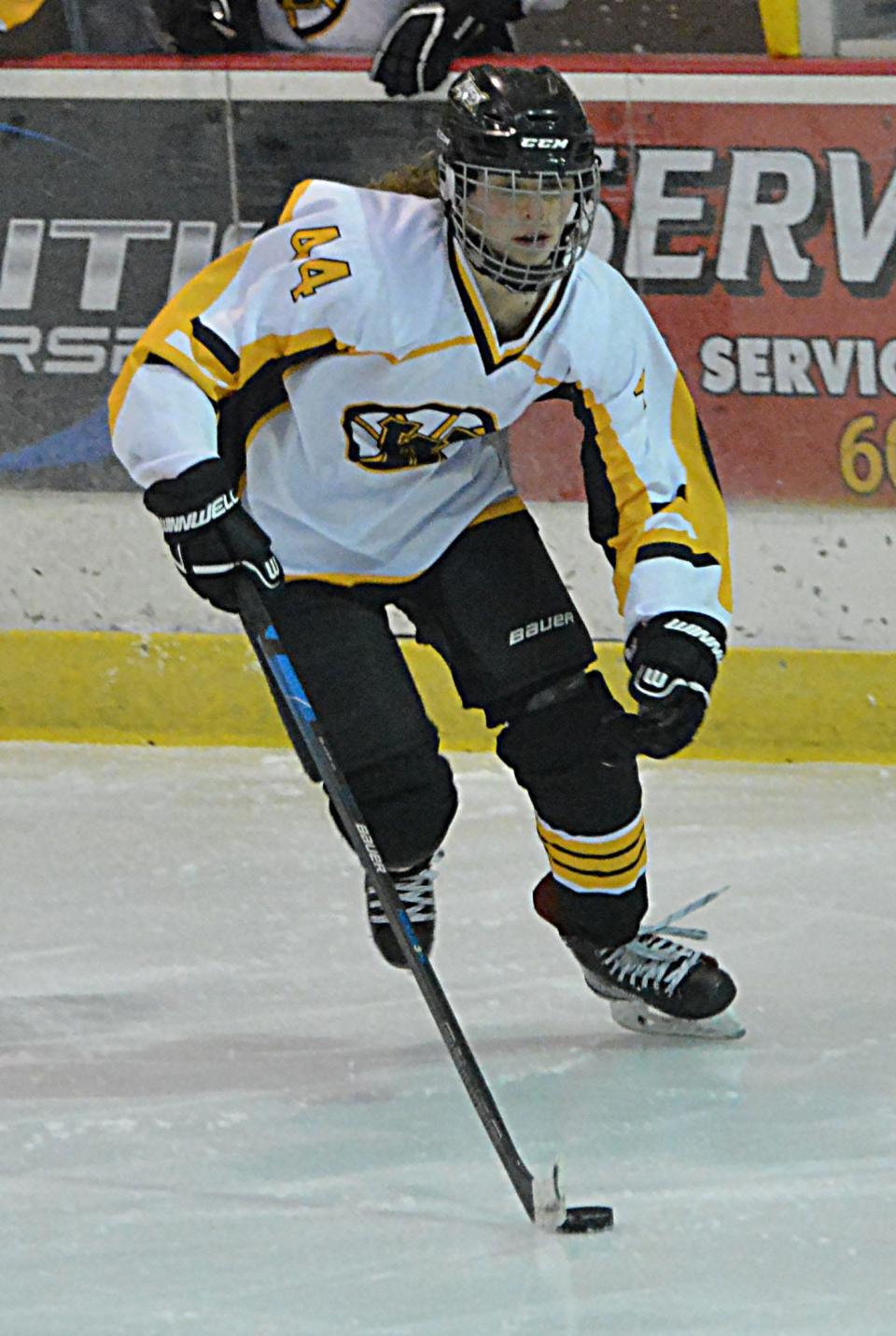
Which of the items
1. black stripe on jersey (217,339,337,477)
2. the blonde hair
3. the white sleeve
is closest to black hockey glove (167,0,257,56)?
the blonde hair

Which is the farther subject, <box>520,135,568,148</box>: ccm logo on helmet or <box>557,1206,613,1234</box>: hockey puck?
<box>520,135,568,148</box>: ccm logo on helmet

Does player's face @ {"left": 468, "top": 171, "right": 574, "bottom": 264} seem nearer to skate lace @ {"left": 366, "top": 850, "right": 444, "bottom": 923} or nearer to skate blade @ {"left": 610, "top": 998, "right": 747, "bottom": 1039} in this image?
skate lace @ {"left": 366, "top": 850, "right": 444, "bottom": 923}

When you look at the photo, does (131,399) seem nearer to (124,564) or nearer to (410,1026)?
(410,1026)

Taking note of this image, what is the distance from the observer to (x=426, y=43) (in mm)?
3404

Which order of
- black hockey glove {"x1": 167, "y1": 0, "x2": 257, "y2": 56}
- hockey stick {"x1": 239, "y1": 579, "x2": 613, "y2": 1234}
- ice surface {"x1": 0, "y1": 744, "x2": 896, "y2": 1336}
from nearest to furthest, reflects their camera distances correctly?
1. ice surface {"x1": 0, "y1": 744, "x2": 896, "y2": 1336}
2. hockey stick {"x1": 239, "y1": 579, "x2": 613, "y2": 1234}
3. black hockey glove {"x1": 167, "y1": 0, "x2": 257, "y2": 56}

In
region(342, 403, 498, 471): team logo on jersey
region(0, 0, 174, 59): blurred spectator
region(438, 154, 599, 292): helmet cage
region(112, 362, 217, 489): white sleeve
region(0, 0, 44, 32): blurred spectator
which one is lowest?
region(0, 0, 174, 59): blurred spectator

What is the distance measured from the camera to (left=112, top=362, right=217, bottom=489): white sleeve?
1900mm

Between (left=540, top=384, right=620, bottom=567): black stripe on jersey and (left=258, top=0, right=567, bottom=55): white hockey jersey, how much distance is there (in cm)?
166

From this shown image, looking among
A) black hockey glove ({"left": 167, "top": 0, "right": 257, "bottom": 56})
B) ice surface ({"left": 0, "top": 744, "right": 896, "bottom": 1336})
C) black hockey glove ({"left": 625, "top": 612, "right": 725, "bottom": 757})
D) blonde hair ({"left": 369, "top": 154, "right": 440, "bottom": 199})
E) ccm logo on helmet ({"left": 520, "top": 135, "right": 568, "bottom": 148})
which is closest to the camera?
ice surface ({"left": 0, "top": 744, "right": 896, "bottom": 1336})

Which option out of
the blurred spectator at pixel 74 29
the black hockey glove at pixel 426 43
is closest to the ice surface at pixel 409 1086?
the black hockey glove at pixel 426 43

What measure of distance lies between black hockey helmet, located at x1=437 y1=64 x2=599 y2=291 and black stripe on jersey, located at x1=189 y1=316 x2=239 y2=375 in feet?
0.84

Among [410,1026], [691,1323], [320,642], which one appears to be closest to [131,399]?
[320,642]

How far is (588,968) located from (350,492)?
59 cm

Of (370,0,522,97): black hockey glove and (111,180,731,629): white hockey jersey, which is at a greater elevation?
(111,180,731,629): white hockey jersey
